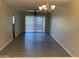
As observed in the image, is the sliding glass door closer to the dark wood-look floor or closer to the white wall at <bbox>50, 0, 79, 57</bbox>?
the dark wood-look floor

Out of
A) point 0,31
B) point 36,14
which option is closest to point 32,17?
point 36,14

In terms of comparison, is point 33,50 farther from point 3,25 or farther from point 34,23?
point 34,23

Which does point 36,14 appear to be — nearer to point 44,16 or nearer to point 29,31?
point 44,16

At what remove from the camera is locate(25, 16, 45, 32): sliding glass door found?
1427 centimetres

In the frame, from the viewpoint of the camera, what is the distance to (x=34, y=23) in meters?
14.5

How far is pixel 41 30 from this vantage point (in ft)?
47.0

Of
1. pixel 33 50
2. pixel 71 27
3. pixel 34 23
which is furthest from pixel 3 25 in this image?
pixel 34 23

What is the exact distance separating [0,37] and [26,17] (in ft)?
27.8

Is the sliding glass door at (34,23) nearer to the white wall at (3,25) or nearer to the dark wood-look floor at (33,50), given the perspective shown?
the dark wood-look floor at (33,50)

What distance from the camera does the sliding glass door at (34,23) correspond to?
1427cm

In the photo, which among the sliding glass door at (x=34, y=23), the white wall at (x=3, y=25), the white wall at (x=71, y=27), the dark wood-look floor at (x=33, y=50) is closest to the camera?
the white wall at (x=71, y=27)

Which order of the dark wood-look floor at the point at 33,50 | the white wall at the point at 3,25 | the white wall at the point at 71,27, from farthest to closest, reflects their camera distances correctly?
the white wall at the point at 3,25
the dark wood-look floor at the point at 33,50
the white wall at the point at 71,27

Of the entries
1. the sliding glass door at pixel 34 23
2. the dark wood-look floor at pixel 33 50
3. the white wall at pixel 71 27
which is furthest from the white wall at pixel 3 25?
the sliding glass door at pixel 34 23

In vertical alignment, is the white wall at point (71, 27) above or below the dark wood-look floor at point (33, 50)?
→ above
